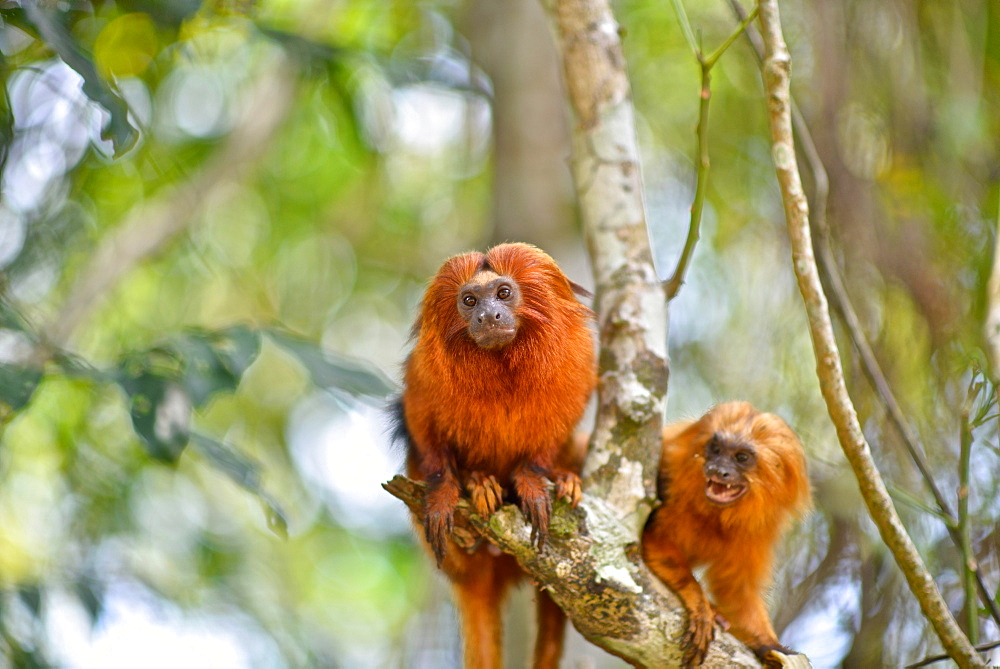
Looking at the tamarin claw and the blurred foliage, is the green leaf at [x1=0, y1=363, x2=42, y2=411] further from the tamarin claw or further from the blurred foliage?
the tamarin claw

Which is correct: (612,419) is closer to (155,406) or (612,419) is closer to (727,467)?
(727,467)

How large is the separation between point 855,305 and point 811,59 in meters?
1.70

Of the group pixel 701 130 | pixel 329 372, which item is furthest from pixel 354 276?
pixel 701 130

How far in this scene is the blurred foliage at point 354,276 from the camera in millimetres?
3543

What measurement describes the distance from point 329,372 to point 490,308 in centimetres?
86

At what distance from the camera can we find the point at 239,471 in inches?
120

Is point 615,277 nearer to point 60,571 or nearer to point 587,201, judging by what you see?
point 587,201

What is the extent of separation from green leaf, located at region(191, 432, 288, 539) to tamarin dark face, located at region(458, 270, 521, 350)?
3.10 ft

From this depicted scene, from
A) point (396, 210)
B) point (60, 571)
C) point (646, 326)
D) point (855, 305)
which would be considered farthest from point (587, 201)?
point (396, 210)

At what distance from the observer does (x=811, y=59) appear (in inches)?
200

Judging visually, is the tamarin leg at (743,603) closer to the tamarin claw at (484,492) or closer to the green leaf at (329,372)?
the tamarin claw at (484,492)

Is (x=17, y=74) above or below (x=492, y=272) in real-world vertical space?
below

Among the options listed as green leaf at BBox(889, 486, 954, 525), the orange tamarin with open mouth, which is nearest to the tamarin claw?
the orange tamarin with open mouth

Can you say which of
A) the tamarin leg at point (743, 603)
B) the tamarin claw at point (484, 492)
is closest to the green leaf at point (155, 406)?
the tamarin claw at point (484, 492)
